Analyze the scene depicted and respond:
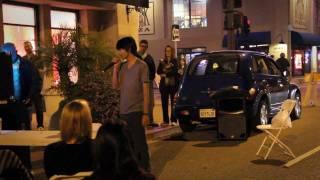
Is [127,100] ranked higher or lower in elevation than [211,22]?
lower

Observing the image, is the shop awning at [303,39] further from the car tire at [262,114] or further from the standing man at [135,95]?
the standing man at [135,95]

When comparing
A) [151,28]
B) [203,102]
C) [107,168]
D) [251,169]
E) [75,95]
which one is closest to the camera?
[107,168]

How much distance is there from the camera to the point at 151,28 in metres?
33.3

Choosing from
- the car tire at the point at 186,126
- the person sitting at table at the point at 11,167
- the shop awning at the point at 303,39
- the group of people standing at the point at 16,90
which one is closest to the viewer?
the person sitting at table at the point at 11,167

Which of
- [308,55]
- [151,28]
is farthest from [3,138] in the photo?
[308,55]

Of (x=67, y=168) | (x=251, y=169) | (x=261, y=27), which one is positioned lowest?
(x=251, y=169)

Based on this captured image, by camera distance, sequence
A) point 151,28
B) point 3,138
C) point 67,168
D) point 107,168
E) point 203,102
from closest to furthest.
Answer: point 107,168 → point 67,168 → point 3,138 → point 203,102 → point 151,28

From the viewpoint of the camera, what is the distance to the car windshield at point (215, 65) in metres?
12.3

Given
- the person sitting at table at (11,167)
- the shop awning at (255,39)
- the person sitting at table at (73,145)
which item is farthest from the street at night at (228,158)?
the shop awning at (255,39)

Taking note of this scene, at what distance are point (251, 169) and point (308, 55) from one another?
1247 inches


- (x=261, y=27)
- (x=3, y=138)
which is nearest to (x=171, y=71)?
(x=3, y=138)

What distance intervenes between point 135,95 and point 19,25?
8396 millimetres

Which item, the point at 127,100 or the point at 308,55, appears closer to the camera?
the point at 127,100

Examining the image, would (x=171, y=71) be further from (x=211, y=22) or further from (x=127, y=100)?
(x=211, y=22)
